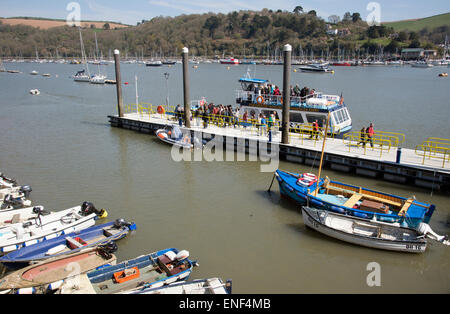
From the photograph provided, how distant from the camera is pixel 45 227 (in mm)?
14430

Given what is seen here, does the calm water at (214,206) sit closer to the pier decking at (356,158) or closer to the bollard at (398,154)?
the pier decking at (356,158)

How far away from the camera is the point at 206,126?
28641 mm

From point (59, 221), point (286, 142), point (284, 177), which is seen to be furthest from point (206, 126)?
point (59, 221)

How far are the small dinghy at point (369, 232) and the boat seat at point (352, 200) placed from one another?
2.82 feet

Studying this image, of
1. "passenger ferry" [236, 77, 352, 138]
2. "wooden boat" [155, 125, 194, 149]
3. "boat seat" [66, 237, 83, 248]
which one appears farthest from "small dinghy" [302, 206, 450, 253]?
"wooden boat" [155, 125, 194, 149]

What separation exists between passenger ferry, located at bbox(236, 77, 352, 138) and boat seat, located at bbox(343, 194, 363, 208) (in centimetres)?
948

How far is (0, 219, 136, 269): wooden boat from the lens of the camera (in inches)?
488

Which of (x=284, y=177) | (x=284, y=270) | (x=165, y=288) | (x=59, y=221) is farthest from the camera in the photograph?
(x=284, y=177)

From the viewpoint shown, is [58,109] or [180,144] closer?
[180,144]

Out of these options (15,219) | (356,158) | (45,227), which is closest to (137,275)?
(45,227)

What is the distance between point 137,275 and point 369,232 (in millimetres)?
8912

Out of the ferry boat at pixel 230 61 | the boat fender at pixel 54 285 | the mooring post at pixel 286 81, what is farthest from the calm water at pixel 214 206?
the ferry boat at pixel 230 61

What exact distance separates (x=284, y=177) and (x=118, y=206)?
329 inches

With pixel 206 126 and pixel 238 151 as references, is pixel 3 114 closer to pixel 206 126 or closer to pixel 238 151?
pixel 206 126
